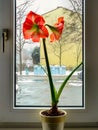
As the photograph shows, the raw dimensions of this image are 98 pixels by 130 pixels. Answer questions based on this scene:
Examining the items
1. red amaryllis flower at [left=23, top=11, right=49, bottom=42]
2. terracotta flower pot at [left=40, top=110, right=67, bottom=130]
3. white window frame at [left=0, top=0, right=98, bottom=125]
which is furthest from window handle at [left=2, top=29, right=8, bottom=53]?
terracotta flower pot at [left=40, top=110, right=67, bottom=130]

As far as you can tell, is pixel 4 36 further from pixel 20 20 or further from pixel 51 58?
pixel 51 58

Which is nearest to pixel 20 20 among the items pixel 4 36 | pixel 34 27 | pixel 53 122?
pixel 4 36

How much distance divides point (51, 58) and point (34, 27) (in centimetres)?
28

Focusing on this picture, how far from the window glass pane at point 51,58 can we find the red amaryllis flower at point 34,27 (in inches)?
8.3

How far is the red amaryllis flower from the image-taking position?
1136 millimetres

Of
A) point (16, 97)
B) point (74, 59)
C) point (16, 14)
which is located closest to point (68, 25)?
point (74, 59)

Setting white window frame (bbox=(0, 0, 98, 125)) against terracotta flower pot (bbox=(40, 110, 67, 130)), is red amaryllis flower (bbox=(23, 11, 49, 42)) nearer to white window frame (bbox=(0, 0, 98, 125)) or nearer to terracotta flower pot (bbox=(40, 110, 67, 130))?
white window frame (bbox=(0, 0, 98, 125))

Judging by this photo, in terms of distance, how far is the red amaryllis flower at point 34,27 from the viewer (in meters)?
→ 1.14

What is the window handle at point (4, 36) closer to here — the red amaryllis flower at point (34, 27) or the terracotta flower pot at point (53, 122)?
the red amaryllis flower at point (34, 27)

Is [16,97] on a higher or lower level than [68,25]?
lower

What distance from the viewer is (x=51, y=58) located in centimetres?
136

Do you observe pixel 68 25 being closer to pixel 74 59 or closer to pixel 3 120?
pixel 74 59

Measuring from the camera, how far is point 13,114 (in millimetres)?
1341

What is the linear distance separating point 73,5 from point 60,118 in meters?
0.63
